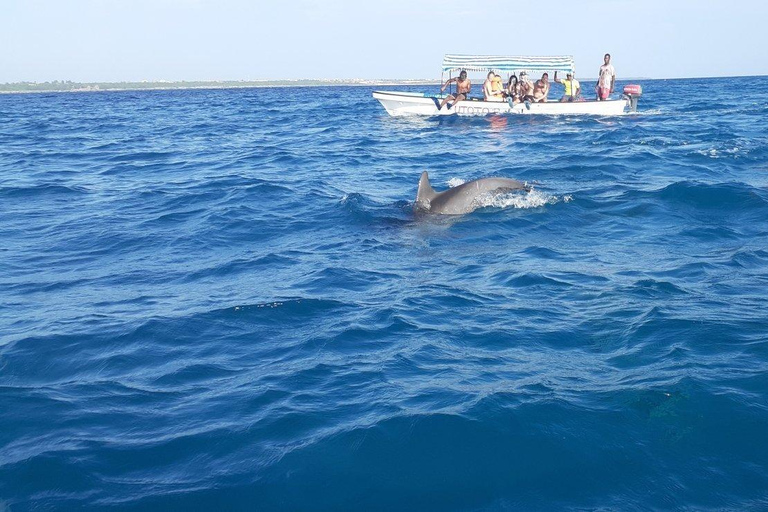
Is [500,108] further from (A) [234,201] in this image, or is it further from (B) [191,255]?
(B) [191,255]

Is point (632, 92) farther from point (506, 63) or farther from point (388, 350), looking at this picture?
point (388, 350)

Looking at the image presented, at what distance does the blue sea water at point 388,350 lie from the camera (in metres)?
5.36

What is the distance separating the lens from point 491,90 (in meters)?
36.4

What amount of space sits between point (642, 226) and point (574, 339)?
5.85 metres

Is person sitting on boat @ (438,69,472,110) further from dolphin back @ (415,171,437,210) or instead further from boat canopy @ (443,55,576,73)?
dolphin back @ (415,171,437,210)

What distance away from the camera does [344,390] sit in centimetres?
682

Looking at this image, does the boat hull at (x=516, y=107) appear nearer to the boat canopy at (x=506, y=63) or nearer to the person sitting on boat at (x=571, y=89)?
the person sitting on boat at (x=571, y=89)

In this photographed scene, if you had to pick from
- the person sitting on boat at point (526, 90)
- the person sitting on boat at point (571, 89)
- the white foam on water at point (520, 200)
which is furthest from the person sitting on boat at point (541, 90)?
the white foam on water at point (520, 200)

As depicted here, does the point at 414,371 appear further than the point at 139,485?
Yes

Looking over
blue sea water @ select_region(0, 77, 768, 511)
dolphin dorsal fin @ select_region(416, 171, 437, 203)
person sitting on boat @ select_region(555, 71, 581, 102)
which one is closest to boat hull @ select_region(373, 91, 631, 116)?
person sitting on boat @ select_region(555, 71, 581, 102)

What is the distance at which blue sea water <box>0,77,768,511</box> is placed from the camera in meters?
5.36

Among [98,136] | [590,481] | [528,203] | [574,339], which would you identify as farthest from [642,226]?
[98,136]

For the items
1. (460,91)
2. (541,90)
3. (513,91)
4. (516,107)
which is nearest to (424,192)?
(460,91)

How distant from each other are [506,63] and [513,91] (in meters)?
3.29
